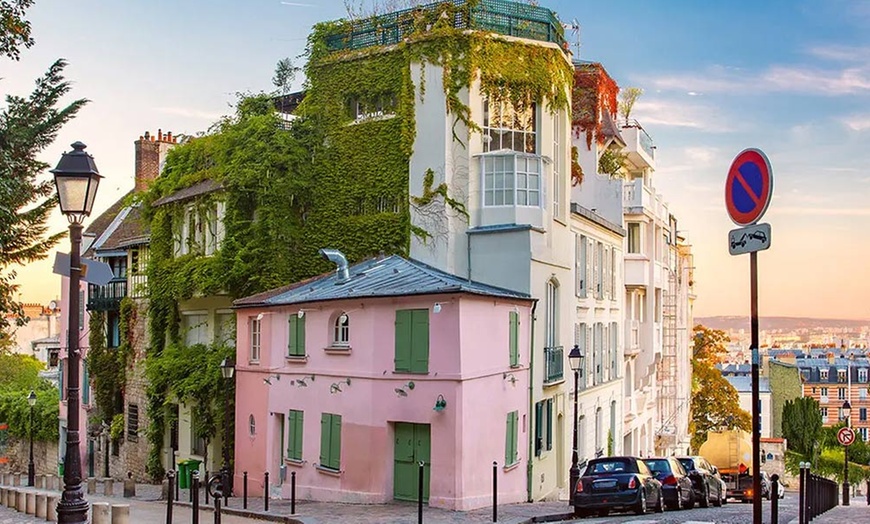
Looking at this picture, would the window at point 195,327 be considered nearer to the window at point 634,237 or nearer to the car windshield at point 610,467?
the car windshield at point 610,467

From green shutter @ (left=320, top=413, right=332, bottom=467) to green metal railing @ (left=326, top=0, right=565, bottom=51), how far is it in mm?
10934

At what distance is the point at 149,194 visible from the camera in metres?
33.5

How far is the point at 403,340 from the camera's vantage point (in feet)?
69.7

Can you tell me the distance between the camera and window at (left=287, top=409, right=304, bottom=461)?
76.5 ft

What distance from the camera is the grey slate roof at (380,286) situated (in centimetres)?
2144

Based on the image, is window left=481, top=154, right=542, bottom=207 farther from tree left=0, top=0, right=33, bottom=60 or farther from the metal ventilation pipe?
tree left=0, top=0, right=33, bottom=60

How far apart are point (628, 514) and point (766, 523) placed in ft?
9.36

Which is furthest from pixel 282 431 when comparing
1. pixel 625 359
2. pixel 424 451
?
pixel 625 359

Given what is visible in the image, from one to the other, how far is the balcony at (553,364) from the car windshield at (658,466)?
13.8 feet

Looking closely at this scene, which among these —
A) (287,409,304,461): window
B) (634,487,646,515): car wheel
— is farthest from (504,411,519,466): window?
(287,409,304,461): window

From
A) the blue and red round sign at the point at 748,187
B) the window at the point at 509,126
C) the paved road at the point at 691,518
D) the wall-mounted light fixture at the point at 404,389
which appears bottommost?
the paved road at the point at 691,518

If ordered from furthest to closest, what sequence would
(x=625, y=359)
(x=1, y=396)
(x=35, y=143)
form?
(x=1, y=396) < (x=625, y=359) < (x=35, y=143)

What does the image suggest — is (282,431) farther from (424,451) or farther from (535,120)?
(535,120)

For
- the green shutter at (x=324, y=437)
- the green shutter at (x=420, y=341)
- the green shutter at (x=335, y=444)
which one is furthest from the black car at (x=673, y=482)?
the green shutter at (x=324, y=437)
